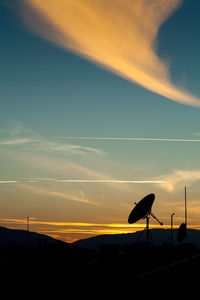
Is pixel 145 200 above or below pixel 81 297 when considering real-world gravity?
above

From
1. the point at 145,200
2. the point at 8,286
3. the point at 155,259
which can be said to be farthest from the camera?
the point at 145,200

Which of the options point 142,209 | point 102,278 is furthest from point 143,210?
point 102,278

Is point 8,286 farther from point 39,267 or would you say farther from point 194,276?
point 194,276

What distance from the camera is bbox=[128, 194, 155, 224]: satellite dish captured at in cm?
5162

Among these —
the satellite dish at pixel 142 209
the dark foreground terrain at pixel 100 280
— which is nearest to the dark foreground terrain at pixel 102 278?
the dark foreground terrain at pixel 100 280

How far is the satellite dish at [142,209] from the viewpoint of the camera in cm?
5162

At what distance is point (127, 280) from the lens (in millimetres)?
22516

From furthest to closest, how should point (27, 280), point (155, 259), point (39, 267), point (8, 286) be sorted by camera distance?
point (155, 259) < point (39, 267) < point (27, 280) < point (8, 286)

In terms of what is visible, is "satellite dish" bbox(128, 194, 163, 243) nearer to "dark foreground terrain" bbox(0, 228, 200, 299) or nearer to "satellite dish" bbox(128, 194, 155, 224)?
"satellite dish" bbox(128, 194, 155, 224)

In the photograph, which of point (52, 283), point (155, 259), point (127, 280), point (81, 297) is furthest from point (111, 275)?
point (155, 259)

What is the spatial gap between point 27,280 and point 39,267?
582 cm

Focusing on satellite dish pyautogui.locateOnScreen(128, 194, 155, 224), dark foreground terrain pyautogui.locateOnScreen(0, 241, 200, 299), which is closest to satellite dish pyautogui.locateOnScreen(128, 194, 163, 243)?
satellite dish pyautogui.locateOnScreen(128, 194, 155, 224)

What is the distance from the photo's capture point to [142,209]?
51812mm

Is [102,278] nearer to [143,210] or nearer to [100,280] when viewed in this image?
[100,280]
